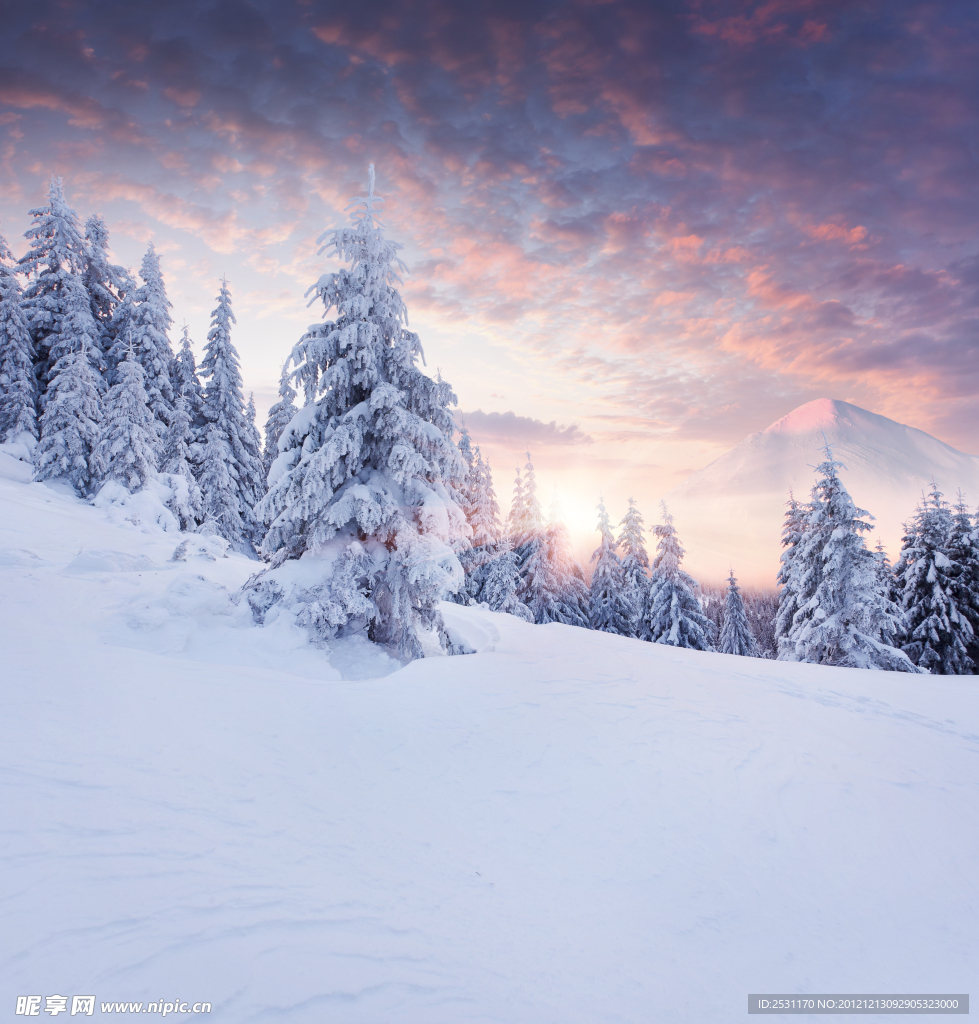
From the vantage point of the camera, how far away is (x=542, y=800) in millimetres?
5664

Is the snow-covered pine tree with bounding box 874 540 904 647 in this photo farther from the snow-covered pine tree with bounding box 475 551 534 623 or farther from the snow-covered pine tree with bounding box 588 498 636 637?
the snow-covered pine tree with bounding box 475 551 534 623

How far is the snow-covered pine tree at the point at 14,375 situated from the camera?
74.4 ft

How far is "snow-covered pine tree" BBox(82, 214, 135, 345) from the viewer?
27.1m

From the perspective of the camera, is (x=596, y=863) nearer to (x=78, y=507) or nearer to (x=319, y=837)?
(x=319, y=837)

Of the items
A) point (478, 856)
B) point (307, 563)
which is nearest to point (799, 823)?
point (478, 856)

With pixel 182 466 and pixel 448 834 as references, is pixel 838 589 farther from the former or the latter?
pixel 182 466

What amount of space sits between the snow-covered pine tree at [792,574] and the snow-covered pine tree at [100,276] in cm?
3899

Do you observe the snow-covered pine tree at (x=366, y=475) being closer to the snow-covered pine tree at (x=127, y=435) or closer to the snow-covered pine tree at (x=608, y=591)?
the snow-covered pine tree at (x=127, y=435)

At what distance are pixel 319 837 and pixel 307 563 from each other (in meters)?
6.95

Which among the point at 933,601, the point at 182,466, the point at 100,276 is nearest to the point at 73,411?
the point at 182,466

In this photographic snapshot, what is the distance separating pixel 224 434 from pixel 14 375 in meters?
9.86

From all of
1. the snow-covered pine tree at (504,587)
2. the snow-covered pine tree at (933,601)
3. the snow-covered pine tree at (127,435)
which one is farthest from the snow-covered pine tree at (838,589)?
the snow-covered pine tree at (127,435)

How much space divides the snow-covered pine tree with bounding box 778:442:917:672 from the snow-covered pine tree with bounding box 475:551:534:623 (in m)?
13.6

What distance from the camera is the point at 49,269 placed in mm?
25578
